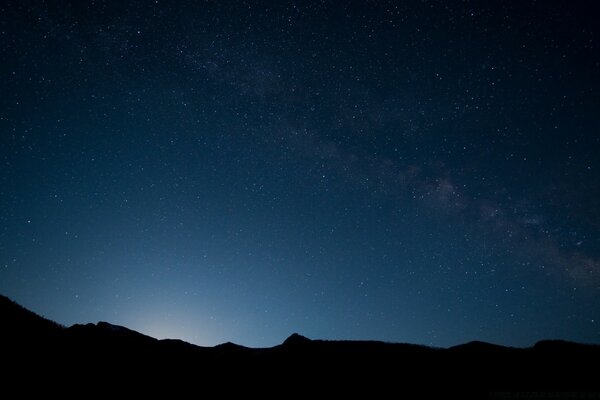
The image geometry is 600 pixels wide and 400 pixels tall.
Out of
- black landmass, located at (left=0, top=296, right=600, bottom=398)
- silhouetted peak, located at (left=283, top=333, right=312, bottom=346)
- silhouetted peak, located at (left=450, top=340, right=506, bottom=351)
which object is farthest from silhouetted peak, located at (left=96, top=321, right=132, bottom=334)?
silhouetted peak, located at (left=450, top=340, right=506, bottom=351)

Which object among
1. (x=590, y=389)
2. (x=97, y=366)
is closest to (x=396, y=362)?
(x=590, y=389)

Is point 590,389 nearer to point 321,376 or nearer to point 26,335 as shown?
point 321,376

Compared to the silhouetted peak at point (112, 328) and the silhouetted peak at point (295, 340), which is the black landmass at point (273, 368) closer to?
the silhouetted peak at point (112, 328)

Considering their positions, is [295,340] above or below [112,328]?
below

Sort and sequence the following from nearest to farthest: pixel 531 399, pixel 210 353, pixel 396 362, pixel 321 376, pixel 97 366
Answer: pixel 531 399, pixel 97 366, pixel 321 376, pixel 396 362, pixel 210 353

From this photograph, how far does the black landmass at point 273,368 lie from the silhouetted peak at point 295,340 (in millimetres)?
591

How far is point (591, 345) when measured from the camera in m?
16.4

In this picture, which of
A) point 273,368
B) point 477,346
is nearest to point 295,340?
point 273,368

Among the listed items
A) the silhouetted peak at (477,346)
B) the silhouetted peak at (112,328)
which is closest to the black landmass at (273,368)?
the silhouetted peak at (477,346)

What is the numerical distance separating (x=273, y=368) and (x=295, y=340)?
4.06 m

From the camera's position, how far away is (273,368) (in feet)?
54.9

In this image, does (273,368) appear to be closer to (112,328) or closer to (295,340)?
(295,340)

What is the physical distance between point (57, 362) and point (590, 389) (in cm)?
2352

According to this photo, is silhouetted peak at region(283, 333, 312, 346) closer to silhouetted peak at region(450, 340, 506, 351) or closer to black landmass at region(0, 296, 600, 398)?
black landmass at region(0, 296, 600, 398)
